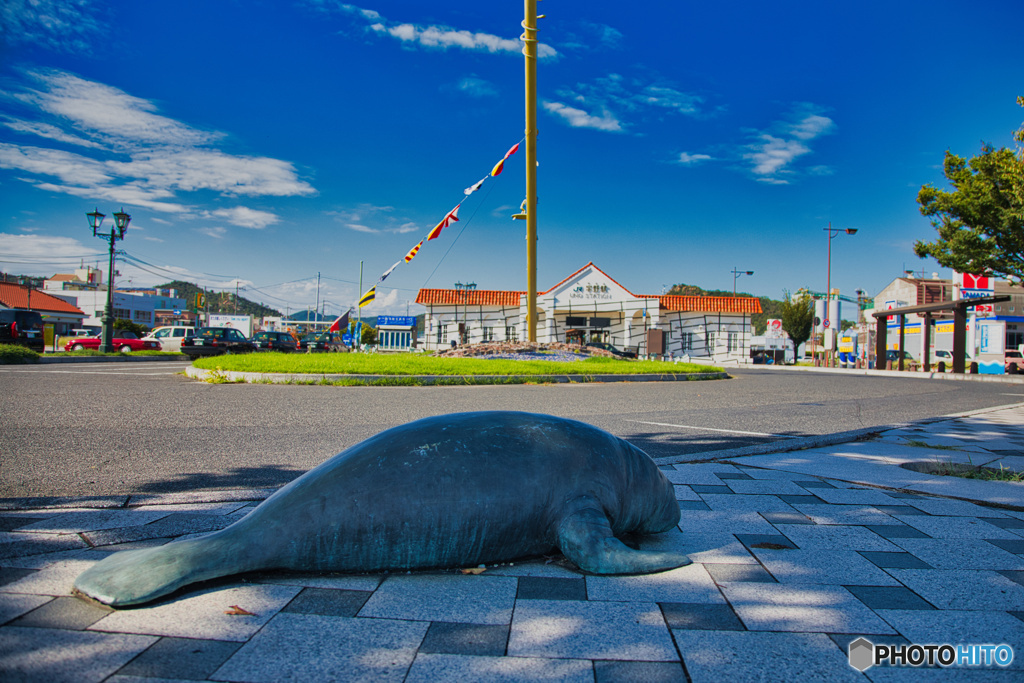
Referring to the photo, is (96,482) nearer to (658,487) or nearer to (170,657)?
(170,657)

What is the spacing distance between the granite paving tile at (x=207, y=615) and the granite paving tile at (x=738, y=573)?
1718mm

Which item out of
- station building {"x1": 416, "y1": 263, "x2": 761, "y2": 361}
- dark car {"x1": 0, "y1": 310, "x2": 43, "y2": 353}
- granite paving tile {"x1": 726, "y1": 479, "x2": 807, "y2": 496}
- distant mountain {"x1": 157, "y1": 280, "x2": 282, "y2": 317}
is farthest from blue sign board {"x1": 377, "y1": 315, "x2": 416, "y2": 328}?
distant mountain {"x1": 157, "y1": 280, "x2": 282, "y2": 317}

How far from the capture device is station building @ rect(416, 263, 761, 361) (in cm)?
3691

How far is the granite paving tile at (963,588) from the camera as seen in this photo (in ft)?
6.94

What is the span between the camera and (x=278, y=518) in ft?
7.35

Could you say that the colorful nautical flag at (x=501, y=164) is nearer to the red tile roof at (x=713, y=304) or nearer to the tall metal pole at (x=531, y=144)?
the tall metal pole at (x=531, y=144)

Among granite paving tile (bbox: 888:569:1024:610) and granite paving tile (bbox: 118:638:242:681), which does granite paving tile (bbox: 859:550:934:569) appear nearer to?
granite paving tile (bbox: 888:569:1024:610)

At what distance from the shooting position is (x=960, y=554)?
104 inches

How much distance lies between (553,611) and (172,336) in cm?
3494

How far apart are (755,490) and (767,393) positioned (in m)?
9.35

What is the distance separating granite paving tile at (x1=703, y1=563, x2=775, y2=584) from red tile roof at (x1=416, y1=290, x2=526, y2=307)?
35.5 metres

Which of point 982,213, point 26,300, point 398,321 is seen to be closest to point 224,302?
point 26,300

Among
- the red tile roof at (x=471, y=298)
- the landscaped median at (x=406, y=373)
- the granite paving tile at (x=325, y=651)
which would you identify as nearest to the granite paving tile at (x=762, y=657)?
the granite paving tile at (x=325, y=651)

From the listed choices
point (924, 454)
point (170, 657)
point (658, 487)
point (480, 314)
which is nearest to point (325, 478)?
point (170, 657)
